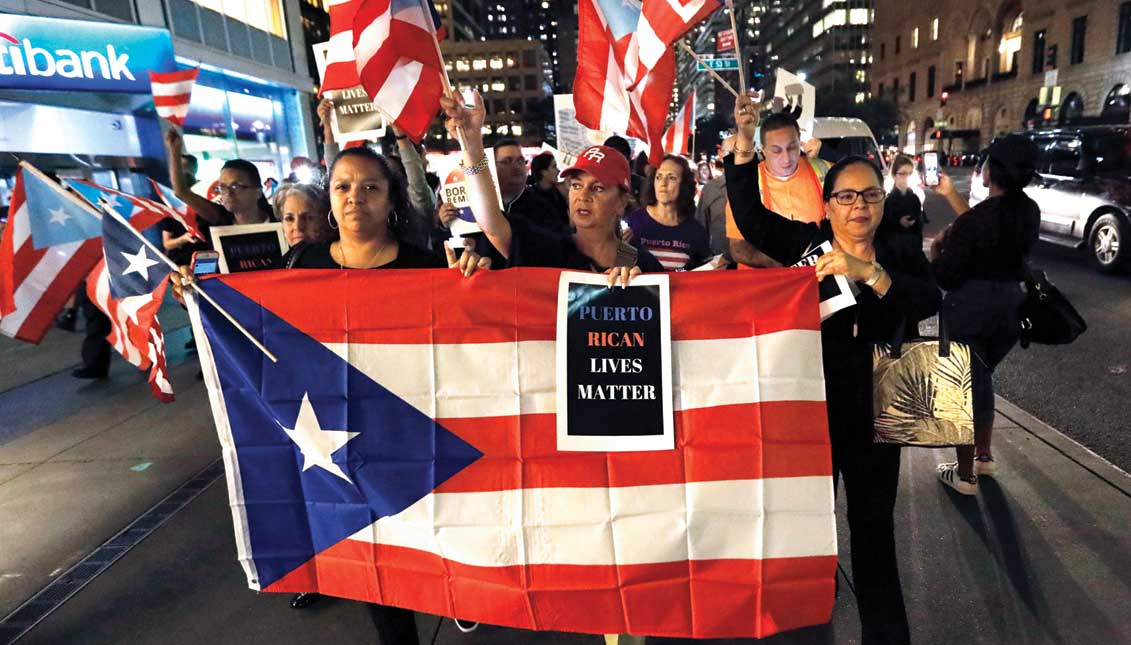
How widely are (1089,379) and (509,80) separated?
12663 centimetres

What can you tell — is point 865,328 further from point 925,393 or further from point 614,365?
point 614,365

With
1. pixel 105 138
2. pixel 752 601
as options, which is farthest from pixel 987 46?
pixel 752 601

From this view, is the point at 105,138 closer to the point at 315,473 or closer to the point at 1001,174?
the point at 315,473

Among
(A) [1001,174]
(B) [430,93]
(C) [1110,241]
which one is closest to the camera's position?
(B) [430,93]

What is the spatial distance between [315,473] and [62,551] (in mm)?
2509

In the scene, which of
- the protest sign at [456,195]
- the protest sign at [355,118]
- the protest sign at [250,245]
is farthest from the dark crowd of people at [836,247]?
the protest sign at [355,118]

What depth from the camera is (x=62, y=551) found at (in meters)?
3.71

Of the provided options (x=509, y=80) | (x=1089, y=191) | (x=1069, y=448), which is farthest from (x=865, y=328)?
(x=509, y=80)

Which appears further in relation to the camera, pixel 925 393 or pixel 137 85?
pixel 137 85

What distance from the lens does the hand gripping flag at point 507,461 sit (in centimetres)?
212

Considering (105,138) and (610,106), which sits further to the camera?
(105,138)

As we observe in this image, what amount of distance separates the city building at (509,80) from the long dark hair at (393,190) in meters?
119

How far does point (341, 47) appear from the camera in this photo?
3998mm

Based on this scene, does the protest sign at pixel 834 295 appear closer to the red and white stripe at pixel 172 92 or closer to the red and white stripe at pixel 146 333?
the red and white stripe at pixel 146 333
